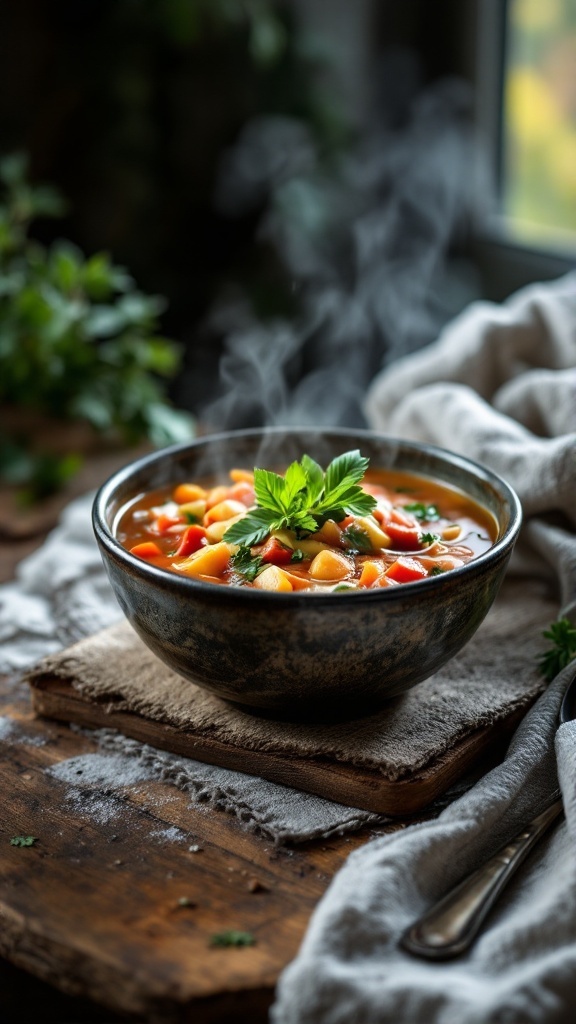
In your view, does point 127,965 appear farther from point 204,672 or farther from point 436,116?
point 436,116

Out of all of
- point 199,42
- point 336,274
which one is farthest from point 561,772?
point 199,42

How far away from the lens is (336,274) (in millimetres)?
5336

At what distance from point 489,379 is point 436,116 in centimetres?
253

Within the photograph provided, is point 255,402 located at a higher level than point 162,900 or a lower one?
lower

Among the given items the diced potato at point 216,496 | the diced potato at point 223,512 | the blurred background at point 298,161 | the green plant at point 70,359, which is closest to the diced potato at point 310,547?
the diced potato at point 223,512

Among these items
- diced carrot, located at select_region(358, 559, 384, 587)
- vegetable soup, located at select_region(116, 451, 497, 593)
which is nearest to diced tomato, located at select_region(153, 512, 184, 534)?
vegetable soup, located at select_region(116, 451, 497, 593)

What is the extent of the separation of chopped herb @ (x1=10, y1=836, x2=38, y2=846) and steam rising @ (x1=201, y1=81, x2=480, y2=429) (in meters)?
2.95

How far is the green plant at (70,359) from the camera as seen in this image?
11.3 ft

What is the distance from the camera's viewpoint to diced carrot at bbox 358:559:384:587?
1913 millimetres

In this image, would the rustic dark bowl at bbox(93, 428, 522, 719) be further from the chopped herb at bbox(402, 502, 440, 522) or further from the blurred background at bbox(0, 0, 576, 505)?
the blurred background at bbox(0, 0, 576, 505)

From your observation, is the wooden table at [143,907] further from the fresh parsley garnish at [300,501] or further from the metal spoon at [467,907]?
the fresh parsley garnish at [300,501]

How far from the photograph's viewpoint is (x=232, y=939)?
1.57 m

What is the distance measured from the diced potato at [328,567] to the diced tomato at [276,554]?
2.1 inches

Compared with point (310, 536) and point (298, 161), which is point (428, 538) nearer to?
point (310, 536)
